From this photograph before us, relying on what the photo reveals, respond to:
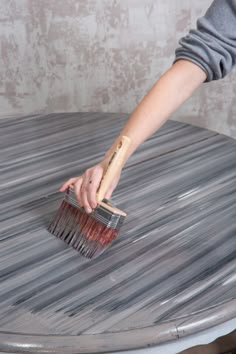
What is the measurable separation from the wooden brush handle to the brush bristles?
6 cm

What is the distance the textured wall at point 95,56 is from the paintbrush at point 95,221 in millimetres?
1565

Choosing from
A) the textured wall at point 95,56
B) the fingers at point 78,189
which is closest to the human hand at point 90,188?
the fingers at point 78,189

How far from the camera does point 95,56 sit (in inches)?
93.1

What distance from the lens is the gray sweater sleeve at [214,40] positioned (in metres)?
0.97

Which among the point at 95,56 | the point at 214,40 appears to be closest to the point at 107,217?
the point at 214,40

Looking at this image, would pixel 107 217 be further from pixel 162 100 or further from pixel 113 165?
pixel 162 100

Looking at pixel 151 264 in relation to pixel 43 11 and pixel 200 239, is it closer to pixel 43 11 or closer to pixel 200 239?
pixel 200 239

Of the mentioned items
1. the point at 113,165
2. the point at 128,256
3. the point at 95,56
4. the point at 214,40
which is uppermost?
the point at 214,40

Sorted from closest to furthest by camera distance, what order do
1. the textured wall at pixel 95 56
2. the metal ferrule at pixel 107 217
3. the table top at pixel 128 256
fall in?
the table top at pixel 128 256 < the metal ferrule at pixel 107 217 < the textured wall at pixel 95 56

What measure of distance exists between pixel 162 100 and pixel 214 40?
0.53ft

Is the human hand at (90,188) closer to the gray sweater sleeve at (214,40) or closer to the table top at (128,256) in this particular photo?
the table top at (128,256)

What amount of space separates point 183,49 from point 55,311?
0.58 meters

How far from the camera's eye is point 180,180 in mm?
1104

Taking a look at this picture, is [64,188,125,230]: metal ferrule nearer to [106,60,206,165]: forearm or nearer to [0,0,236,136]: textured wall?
[106,60,206,165]: forearm
